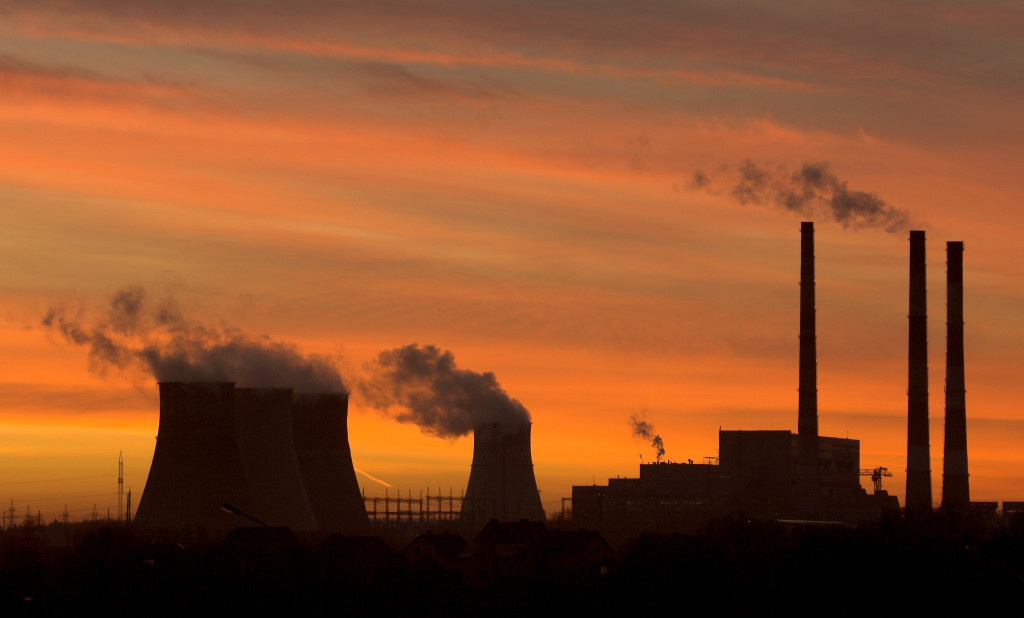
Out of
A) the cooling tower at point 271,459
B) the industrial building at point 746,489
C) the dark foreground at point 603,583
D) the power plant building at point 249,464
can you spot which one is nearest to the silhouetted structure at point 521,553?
the dark foreground at point 603,583

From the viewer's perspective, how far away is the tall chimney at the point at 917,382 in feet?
191

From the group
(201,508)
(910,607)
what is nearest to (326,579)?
(201,508)

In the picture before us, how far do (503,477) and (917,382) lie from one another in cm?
1687

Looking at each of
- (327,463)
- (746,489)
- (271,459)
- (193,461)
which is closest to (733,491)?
(746,489)

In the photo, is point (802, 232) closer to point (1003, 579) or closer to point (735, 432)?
point (735, 432)

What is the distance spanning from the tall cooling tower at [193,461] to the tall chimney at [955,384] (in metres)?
26.0

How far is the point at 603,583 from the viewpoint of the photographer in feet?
125

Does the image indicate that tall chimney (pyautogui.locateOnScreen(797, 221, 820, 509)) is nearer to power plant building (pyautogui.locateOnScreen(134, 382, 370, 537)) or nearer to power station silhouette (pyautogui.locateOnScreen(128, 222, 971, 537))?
power station silhouette (pyautogui.locateOnScreen(128, 222, 971, 537))

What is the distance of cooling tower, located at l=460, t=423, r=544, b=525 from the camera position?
63.3 m

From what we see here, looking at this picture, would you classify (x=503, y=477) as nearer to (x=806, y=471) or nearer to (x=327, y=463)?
(x=327, y=463)

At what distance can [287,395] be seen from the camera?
52219 mm

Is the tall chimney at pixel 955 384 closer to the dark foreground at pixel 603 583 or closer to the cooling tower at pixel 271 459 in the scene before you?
the dark foreground at pixel 603 583

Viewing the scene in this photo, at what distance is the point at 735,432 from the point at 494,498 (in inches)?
576

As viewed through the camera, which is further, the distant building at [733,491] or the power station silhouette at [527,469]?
the distant building at [733,491]
